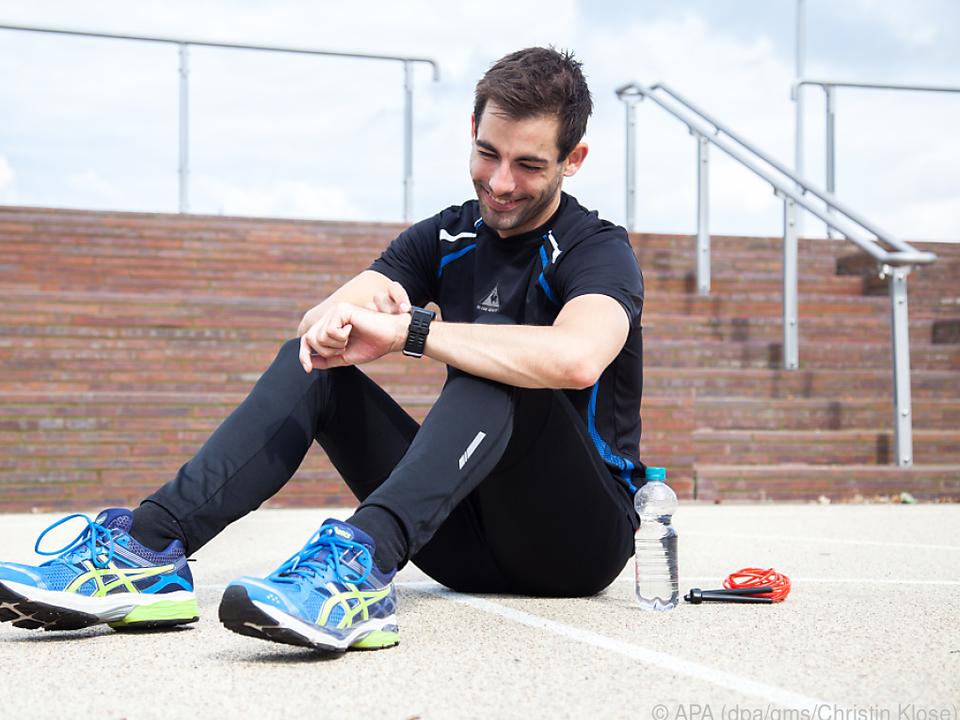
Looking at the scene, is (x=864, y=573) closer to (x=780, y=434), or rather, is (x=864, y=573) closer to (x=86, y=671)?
(x=86, y=671)

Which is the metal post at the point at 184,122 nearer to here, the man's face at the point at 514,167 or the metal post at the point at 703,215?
the metal post at the point at 703,215

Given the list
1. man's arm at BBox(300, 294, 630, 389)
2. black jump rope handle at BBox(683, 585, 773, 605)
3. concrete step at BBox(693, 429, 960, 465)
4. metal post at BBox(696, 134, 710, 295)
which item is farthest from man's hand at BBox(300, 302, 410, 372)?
metal post at BBox(696, 134, 710, 295)

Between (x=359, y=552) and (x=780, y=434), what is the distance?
542cm

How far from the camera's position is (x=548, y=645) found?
2.30 metres

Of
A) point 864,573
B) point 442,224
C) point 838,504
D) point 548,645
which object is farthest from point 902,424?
point 548,645

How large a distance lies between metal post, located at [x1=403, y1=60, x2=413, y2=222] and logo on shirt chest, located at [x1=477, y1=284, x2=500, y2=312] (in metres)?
7.15

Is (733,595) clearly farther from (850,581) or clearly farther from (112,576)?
(112,576)

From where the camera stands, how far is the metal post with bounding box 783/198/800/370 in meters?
7.89

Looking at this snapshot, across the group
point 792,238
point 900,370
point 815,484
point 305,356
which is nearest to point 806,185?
point 792,238

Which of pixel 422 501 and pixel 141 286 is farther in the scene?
pixel 141 286

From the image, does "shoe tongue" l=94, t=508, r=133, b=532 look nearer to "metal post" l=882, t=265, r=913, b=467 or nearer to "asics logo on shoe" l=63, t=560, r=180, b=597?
"asics logo on shoe" l=63, t=560, r=180, b=597

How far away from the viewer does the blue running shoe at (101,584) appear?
2232 mm

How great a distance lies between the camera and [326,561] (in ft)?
6.98

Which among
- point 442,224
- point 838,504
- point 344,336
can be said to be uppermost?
point 442,224
